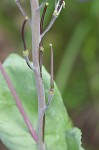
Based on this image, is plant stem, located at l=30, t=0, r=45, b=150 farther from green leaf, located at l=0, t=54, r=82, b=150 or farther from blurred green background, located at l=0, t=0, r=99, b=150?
blurred green background, located at l=0, t=0, r=99, b=150

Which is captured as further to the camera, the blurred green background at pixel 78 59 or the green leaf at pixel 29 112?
the blurred green background at pixel 78 59

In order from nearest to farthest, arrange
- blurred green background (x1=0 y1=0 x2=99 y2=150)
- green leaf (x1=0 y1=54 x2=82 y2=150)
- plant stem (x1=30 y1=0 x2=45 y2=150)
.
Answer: plant stem (x1=30 y1=0 x2=45 y2=150) → green leaf (x1=0 y1=54 x2=82 y2=150) → blurred green background (x1=0 y1=0 x2=99 y2=150)

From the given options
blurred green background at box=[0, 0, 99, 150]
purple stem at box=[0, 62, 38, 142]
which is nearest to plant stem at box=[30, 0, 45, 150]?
purple stem at box=[0, 62, 38, 142]

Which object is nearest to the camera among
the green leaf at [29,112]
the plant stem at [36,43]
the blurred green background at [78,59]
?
the plant stem at [36,43]

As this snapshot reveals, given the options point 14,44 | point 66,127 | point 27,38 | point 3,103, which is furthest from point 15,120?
point 14,44

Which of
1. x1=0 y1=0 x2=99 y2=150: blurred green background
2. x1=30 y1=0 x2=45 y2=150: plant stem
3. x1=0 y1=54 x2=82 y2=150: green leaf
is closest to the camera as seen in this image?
x1=30 y1=0 x2=45 y2=150: plant stem

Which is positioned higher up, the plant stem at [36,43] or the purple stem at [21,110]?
the plant stem at [36,43]

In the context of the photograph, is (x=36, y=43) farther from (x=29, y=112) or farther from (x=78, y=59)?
(x=78, y=59)

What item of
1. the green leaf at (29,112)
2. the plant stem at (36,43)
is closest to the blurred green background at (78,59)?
the green leaf at (29,112)

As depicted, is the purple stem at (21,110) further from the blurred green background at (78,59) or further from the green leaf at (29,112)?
the blurred green background at (78,59)

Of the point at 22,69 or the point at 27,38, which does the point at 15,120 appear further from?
the point at 27,38

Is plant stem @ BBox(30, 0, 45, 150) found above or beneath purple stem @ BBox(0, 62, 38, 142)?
above
